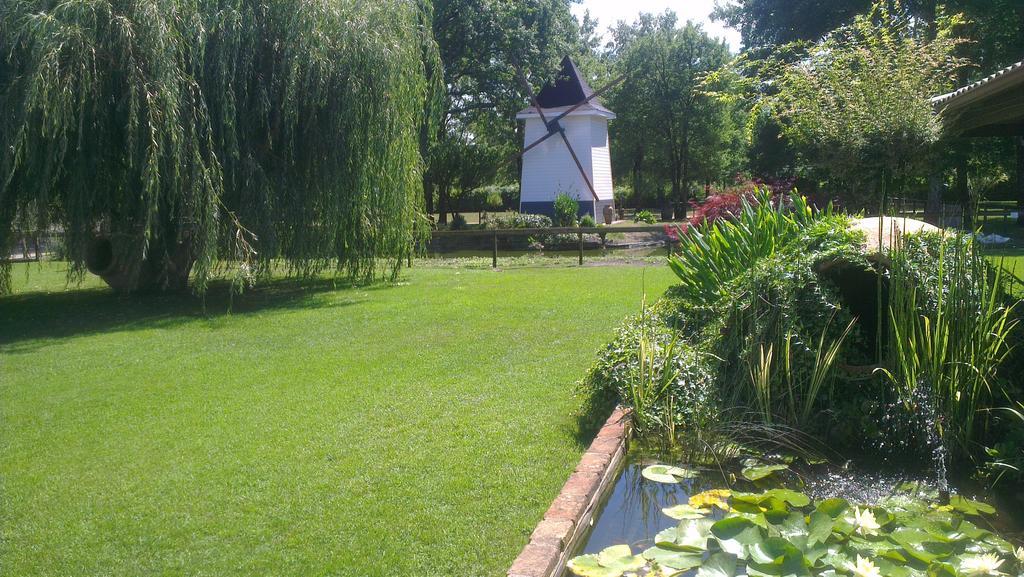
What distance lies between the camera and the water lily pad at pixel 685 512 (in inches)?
174

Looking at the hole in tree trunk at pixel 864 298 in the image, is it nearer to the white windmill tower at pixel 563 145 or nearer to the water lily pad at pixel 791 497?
the water lily pad at pixel 791 497

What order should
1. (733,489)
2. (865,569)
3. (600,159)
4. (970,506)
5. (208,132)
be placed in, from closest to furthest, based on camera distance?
(865,569) < (970,506) < (733,489) < (208,132) < (600,159)

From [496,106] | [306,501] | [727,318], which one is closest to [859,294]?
[727,318]

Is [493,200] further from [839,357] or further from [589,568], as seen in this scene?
[589,568]

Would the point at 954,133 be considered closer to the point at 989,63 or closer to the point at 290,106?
the point at 290,106

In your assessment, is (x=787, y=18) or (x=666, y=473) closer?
(x=666, y=473)

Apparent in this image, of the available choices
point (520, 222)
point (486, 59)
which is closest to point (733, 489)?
point (520, 222)

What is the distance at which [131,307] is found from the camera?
1272 cm

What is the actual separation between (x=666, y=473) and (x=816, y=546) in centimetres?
139

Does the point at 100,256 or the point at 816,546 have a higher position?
the point at 100,256

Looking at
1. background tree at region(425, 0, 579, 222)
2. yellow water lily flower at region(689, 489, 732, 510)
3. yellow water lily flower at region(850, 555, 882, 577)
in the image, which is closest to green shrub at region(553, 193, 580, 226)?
background tree at region(425, 0, 579, 222)

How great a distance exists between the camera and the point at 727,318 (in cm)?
605

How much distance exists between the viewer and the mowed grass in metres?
4.09

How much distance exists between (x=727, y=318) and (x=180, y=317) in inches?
335
